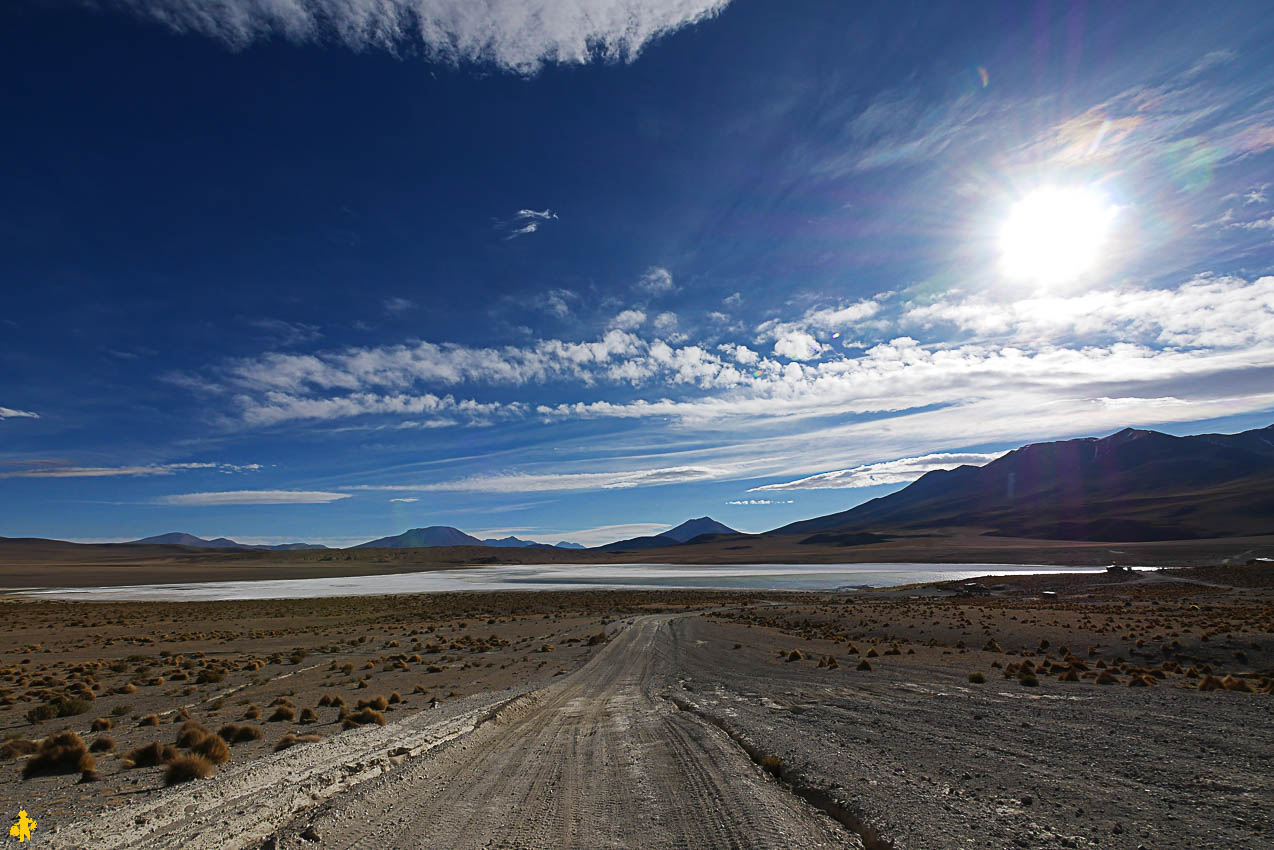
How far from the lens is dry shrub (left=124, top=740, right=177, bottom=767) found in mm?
8867

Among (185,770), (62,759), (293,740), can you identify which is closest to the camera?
(185,770)

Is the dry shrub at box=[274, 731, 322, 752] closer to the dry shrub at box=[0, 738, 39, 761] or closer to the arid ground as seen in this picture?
the arid ground

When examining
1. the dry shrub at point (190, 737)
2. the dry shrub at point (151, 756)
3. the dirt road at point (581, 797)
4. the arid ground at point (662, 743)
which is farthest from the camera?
the dry shrub at point (190, 737)

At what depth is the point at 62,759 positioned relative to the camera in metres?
8.71

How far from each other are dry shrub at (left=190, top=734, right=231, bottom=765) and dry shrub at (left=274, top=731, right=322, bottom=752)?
2.47ft

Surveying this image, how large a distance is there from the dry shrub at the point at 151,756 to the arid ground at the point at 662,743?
0.12 ft

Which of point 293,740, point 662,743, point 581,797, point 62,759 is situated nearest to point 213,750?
point 293,740

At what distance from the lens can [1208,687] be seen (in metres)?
12.7

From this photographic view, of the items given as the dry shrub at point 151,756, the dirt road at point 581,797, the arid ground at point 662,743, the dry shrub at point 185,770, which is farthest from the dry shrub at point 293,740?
the dirt road at point 581,797

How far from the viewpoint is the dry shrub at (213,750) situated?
8961 millimetres

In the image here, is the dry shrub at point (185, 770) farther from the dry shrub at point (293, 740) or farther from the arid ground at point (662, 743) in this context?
the dry shrub at point (293, 740)

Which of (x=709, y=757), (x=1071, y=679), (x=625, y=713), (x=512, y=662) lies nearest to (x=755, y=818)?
(x=709, y=757)

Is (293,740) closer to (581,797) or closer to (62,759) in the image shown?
(62,759)

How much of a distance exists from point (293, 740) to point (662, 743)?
20.5ft
